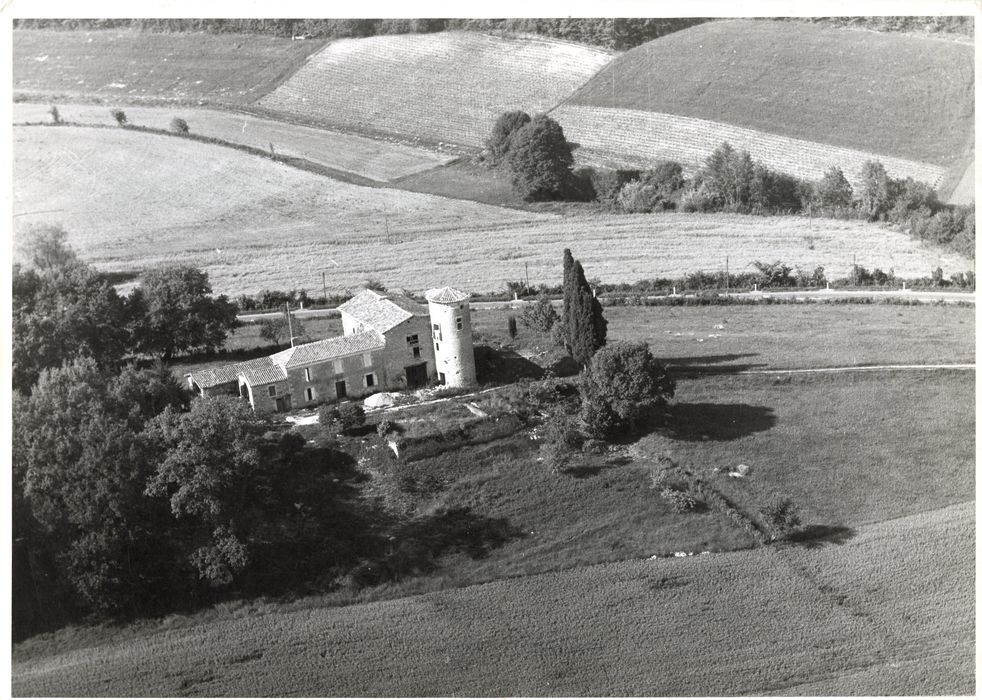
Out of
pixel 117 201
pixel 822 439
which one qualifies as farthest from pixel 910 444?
pixel 117 201

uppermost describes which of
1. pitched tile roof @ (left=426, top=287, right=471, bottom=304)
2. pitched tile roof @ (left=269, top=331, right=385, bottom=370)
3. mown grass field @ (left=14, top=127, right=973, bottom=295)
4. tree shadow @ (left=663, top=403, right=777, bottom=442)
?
mown grass field @ (left=14, top=127, right=973, bottom=295)

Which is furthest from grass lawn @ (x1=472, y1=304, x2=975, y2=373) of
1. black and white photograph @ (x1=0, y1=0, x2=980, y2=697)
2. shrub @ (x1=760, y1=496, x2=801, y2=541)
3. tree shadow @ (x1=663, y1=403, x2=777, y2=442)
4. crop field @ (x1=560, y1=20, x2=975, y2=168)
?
crop field @ (x1=560, y1=20, x2=975, y2=168)

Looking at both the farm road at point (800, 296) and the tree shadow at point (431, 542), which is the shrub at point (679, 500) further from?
the farm road at point (800, 296)

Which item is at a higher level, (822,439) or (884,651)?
(822,439)

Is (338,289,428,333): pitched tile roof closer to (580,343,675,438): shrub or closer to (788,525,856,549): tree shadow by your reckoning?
(580,343,675,438): shrub

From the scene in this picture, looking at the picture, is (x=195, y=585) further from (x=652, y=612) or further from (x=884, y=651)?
(x=884, y=651)

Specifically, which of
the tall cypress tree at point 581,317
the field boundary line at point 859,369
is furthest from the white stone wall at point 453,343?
the field boundary line at point 859,369
